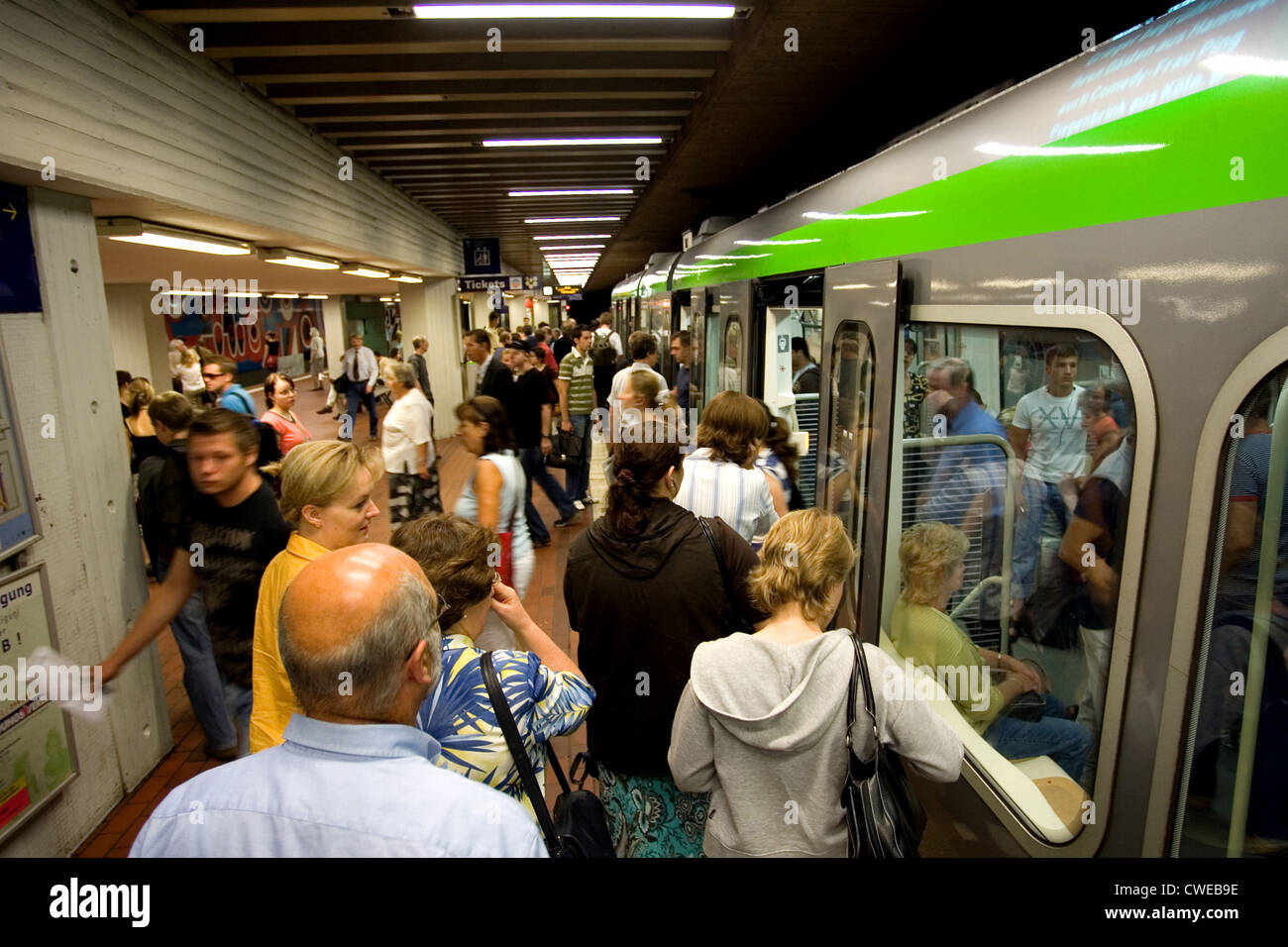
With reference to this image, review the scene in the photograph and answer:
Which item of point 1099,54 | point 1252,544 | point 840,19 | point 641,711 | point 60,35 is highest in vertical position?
point 840,19

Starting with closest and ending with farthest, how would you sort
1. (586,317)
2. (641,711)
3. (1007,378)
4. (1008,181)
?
(1008,181)
(641,711)
(1007,378)
(586,317)

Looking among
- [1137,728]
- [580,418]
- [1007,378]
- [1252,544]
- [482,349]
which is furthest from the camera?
[580,418]

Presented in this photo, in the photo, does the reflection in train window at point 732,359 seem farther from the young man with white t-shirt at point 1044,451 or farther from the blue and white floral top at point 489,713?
the blue and white floral top at point 489,713

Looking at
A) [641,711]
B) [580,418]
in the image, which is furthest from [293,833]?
[580,418]

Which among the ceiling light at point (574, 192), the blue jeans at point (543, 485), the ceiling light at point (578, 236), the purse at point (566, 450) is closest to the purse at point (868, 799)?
the blue jeans at point (543, 485)

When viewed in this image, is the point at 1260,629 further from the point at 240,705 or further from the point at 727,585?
the point at 240,705

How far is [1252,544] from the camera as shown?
4.66ft

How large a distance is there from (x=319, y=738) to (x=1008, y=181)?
2056mm

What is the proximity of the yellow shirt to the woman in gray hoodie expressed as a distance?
3.51 ft

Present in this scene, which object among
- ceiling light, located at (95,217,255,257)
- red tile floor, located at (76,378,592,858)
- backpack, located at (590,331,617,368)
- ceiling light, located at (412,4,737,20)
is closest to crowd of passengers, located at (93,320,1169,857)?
red tile floor, located at (76,378,592,858)

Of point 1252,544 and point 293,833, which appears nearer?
point 293,833

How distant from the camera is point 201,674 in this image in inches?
152

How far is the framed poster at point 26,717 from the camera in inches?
113
